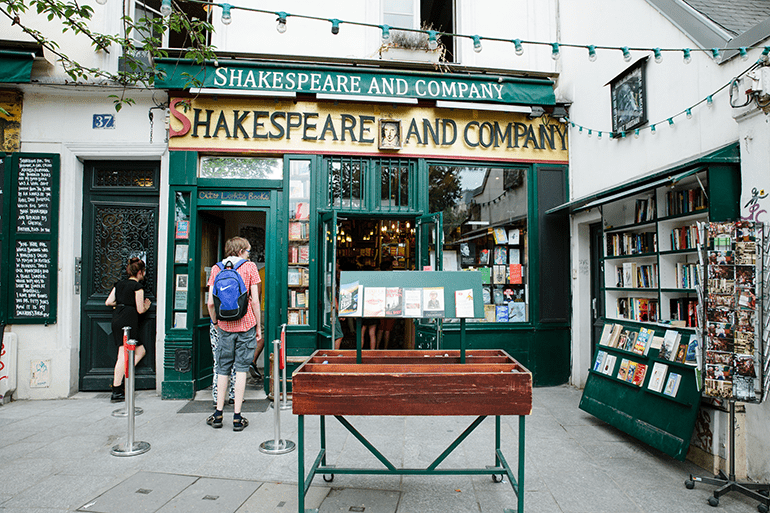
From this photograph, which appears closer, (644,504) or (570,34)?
(644,504)

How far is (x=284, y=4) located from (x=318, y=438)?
640 centimetres

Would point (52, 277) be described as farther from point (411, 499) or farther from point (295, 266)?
point (411, 499)

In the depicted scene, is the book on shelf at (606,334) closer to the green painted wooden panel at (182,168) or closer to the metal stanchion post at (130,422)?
the metal stanchion post at (130,422)

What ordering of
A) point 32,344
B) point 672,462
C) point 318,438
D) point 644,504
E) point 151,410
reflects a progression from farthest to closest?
point 32,344
point 151,410
point 318,438
point 672,462
point 644,504

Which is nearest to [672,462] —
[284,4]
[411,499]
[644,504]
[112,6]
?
[644,504]

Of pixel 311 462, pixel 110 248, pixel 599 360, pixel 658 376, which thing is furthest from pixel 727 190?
pixel 110 248

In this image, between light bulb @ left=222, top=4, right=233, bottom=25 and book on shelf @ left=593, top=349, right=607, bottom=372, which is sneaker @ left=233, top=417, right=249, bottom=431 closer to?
light bulb @ left=222, top=4, right=233, bottom=25

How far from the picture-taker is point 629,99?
18.5 ft

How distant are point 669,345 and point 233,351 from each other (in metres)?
4.53

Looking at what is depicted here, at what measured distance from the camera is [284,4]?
6.86 m

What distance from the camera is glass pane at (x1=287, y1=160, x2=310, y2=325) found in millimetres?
6449

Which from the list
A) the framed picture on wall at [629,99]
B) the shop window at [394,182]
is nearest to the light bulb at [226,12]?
the shop window at [394,182]

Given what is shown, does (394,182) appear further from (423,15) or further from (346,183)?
(423,15)

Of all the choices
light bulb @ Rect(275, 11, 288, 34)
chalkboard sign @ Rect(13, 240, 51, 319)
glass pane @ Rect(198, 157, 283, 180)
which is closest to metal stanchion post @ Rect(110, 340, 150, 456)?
chalkboard sign @ Rect(13, 240, 51, 319)
